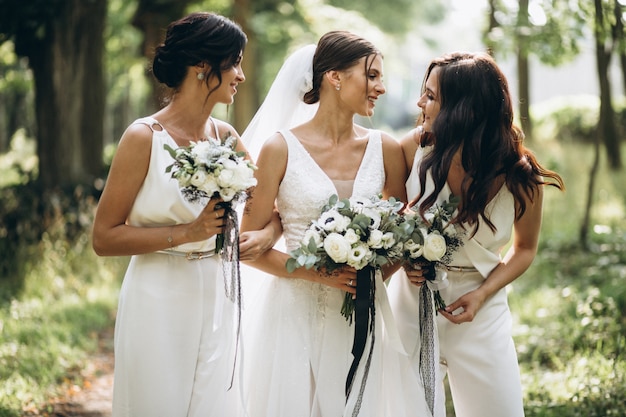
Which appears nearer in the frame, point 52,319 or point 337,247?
point 337,247

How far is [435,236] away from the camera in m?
3.58

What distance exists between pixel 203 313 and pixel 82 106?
9.70m

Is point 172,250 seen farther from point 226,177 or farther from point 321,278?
point 321,278

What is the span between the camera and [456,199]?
3.71 meters

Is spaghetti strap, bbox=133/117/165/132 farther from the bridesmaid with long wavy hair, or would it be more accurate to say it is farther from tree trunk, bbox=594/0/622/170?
tree trunk, bbox=594/0/622/170

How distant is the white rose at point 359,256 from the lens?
11.5 feet

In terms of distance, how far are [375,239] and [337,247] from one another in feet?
0.62

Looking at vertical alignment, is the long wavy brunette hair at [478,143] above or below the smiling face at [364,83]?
below

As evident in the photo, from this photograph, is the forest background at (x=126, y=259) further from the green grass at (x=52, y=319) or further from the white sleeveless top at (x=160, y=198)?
the white sleeveless top at (x=160, y=198)

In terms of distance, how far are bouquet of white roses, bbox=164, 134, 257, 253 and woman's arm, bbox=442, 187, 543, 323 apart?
4.25 feet

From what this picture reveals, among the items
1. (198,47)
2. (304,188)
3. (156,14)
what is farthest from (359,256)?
(156,14)

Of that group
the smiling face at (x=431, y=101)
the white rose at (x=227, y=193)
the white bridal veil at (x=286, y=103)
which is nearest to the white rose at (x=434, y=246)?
the smiling face at (x=431, y=101)

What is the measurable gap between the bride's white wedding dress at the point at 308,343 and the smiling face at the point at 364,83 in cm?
30

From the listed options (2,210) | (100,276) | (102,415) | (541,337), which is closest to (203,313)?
(102,415)
